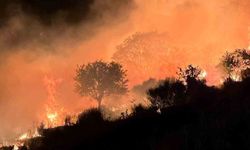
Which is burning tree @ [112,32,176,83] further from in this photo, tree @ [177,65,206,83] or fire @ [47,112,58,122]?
tree @ [177,65,206,83]

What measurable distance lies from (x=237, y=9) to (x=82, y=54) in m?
44.4

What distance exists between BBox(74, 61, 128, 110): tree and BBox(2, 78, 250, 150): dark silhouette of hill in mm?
57578

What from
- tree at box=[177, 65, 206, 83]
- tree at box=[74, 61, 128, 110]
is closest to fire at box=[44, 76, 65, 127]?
tree at box=[74, 61, 128, 110]

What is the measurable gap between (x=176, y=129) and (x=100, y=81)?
237 ft

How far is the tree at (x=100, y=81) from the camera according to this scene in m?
98.2

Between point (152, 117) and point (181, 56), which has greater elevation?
point (181, 56)

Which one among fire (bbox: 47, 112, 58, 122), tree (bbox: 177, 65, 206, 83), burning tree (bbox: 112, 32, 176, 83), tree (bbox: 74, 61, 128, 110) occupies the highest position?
burning tree (bbox: 112, 32, 176, 83)

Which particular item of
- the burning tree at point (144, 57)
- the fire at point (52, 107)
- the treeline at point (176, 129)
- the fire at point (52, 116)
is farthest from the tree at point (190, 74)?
the fire at point (52, 116)

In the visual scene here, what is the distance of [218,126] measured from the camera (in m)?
22.2

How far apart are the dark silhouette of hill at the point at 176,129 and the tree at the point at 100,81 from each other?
5758 centimetres

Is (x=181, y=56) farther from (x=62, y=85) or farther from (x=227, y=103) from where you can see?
(x=227, y=103)

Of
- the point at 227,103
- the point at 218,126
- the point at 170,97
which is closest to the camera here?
the point at 218,126

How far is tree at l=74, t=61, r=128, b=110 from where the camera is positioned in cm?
9819

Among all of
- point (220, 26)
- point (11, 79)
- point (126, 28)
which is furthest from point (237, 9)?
point (11, 79)
